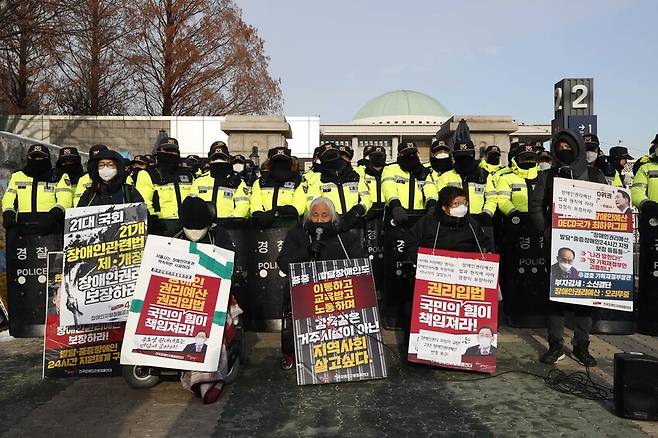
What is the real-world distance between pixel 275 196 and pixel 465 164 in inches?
89.9

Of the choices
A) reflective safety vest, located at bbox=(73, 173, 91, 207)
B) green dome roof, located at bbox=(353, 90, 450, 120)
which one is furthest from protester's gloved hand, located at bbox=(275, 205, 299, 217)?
green dome roof, located at bbox=(353, 90, 450, 120)

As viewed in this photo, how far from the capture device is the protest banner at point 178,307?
4.48 meters

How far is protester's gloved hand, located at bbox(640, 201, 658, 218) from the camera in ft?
20.5

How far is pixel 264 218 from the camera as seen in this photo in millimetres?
6445

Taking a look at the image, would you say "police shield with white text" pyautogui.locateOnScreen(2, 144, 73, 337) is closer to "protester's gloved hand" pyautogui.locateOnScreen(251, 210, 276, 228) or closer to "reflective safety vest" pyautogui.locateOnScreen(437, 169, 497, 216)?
"protester's gloved hand" pyautogui.locateOnScreen(251, 210, 276, 228)

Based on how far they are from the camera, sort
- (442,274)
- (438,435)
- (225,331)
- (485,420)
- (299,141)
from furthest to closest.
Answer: (299,141), (442,274), (225,331), (485,420), (438,435)

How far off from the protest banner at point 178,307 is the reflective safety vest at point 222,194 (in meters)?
2.15

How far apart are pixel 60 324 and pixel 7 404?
0.77m

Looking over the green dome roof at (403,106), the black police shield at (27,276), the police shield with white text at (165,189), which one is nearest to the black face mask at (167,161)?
the police shield with white text at (165,189)

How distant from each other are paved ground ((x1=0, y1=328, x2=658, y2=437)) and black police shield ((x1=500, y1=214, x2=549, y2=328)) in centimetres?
141

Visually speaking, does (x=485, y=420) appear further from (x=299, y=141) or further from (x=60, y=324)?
(x=299, y=141)

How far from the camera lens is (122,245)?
5.11 meters

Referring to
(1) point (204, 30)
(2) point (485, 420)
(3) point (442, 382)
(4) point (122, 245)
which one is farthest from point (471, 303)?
(1) point (204, 30)

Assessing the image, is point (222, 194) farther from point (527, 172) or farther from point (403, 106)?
point (403, 106)
